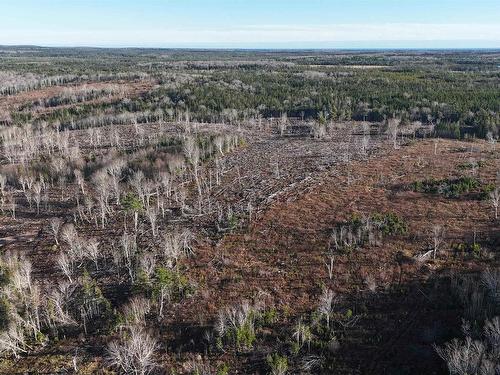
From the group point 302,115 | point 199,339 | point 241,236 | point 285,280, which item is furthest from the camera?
point 302,115

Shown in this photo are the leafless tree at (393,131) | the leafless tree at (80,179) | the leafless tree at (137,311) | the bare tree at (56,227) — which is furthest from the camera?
the leafless tree at (393,131)

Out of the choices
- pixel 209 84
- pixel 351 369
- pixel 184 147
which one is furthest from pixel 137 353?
pixel 209 84

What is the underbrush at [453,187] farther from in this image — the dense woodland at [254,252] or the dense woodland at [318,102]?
the dense woodland at [318,102]

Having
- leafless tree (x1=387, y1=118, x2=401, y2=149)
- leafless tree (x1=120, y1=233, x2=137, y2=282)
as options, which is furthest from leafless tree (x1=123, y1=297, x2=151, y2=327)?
leafless tree (x1=387, y1=118, x2=401, y2=149)

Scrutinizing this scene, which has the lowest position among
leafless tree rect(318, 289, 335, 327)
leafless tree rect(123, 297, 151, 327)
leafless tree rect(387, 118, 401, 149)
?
leafless tree rect(123, 297, 151, 327)

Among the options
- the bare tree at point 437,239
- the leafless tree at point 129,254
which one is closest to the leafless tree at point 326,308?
the bare tree at point 437,239

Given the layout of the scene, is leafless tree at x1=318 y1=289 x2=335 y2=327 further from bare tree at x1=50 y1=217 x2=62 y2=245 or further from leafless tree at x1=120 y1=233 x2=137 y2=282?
bare tree at x1=50 y1=217 x2=62 y2=245

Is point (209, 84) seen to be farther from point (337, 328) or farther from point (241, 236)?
point (337, 328)

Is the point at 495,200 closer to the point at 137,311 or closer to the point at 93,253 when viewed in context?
the point at 137,311
